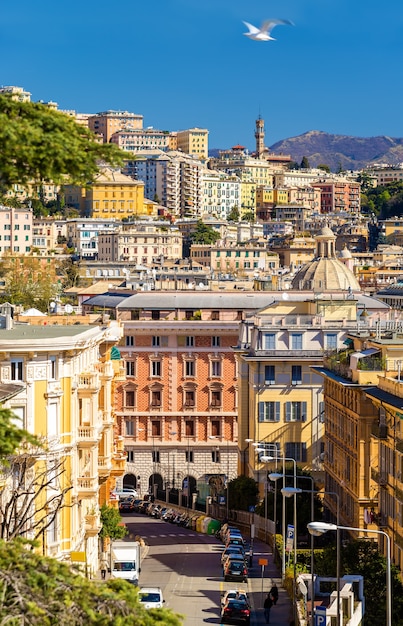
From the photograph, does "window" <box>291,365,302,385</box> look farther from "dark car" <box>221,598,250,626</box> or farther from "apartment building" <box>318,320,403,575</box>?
"dark car" <box>221,598,250,626</box>

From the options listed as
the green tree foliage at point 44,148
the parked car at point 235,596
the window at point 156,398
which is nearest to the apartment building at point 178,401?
the window at point 156,398

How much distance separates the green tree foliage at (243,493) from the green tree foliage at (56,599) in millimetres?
54552

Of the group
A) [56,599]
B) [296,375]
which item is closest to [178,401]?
[296,375]

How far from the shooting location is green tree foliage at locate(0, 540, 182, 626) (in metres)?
17.4

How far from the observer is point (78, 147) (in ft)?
60.2

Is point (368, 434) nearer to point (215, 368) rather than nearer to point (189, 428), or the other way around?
point (215, 368)

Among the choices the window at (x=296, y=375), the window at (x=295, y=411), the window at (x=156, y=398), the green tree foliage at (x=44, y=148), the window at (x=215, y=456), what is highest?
the green tree foliage at (x=44, y=148)

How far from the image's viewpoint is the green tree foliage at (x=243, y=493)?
73000 mm

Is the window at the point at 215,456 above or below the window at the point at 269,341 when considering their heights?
below

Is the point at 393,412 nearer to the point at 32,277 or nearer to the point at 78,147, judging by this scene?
the point at 78,147

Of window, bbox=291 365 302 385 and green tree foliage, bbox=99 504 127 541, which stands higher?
window, bbox=291 365 302 385

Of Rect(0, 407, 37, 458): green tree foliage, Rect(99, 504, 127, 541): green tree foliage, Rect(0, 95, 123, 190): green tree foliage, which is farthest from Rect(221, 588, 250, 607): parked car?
Rect(0, 95, 123, 190): green tree foliage

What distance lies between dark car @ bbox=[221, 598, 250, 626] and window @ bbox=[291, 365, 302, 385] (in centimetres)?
2475

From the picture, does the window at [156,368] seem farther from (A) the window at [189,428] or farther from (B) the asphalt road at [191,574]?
(B) the asphalt road at [191,574]
